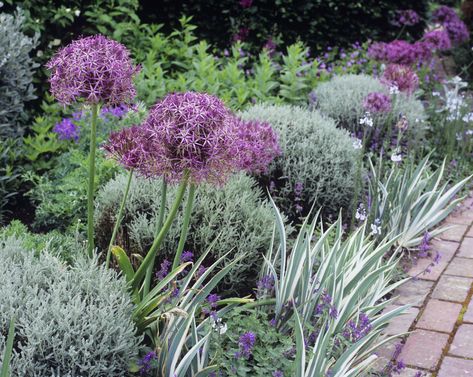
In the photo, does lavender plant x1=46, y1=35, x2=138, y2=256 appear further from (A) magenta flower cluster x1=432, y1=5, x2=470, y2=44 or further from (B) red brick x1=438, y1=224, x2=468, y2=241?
(A) magenta flower cluster x1=432, y1=5, x2=470, y2=44

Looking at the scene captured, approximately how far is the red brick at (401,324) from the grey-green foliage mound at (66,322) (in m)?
1.53

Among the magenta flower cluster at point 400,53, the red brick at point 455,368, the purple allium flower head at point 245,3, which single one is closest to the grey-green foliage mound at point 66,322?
the red brick at point 455,368

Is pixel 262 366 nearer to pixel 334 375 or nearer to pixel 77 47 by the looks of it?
pixel 334 375

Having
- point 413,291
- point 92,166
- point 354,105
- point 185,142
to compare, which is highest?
point 185,142

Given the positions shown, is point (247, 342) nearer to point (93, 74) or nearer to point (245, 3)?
point (93, 74)

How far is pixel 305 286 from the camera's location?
307 cm

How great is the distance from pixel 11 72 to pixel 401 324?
3.02m

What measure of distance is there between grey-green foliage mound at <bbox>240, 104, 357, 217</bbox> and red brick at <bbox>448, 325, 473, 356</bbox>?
4.03 feet

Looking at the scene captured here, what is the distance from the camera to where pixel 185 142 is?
2328 millimetres

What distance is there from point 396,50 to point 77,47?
15.3ft

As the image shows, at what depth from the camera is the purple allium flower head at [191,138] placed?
2.35 meters

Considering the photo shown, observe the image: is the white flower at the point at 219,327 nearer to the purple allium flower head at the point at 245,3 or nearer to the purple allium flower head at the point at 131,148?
the purple allium flower head at the point at 131,148

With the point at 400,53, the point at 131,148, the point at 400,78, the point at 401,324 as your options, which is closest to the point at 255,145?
the point at 131,148

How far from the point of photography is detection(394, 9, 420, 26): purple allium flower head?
28.9 ft
